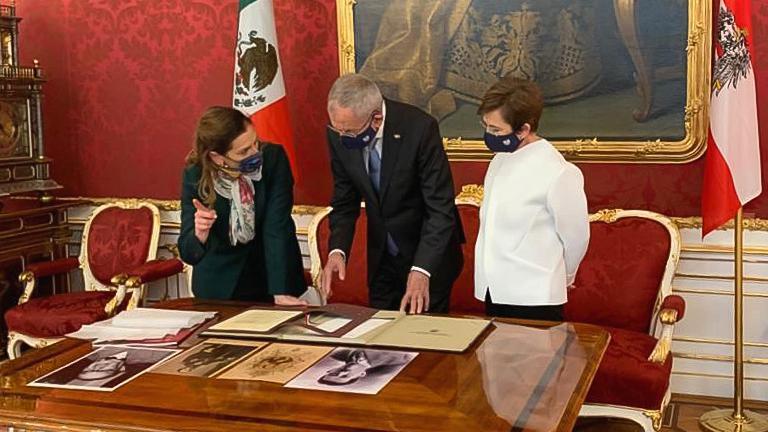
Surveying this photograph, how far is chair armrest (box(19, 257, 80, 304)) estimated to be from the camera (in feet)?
16.8

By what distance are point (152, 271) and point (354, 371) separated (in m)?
2.81

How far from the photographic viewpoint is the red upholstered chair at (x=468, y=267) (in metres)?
4.66

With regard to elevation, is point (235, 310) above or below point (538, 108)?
below

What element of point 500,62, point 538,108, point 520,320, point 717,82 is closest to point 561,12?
point 500,62

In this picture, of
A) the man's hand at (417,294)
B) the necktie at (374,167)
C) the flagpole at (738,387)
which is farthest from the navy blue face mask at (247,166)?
the flagpole at (738,387)

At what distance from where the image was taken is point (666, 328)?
3.85 meters

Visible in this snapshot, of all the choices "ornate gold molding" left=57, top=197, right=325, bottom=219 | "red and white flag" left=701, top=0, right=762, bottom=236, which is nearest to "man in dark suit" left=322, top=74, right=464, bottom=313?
"red and white flag" left=701, top=0, right=762, bottom=236

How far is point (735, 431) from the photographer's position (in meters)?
4.12

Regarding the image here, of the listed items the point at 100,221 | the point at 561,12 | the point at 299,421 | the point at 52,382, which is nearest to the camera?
the point at 299,421

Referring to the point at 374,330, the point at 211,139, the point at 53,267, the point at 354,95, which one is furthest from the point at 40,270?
the point at 374,330

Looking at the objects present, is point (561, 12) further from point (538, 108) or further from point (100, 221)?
point (100, 221)

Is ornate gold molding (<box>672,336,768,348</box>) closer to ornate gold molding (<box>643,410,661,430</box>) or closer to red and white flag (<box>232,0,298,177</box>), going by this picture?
ornate gold molding (<box>643,410,661,430</box>)

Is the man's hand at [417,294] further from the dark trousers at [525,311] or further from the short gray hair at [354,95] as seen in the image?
the short gray hair at [354,95]

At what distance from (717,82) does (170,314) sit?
2586 mm
